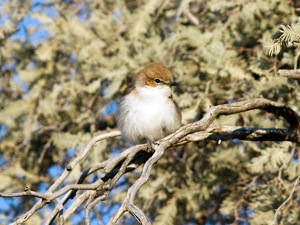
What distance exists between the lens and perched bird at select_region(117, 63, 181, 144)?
459 cm

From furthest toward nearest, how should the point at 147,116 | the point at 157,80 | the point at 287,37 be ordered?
1. the point at 157,80
2. the point at 147,116
3. the point at 287,37

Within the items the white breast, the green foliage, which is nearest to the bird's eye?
the white breast

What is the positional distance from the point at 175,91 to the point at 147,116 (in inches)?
19.2

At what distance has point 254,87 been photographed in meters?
4.29

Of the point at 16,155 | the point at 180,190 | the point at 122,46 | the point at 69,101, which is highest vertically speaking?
the point at 122,46

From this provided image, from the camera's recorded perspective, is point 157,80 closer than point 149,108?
No

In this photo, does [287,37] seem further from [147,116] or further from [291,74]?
[147,116]

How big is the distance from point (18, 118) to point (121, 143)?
0.88 meters

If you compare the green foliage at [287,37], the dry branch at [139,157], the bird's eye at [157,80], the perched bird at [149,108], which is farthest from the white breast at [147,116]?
the green foliage at [287,37]

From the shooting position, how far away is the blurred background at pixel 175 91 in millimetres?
4438

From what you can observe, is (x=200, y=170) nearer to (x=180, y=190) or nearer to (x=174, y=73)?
(x=180, y=190)

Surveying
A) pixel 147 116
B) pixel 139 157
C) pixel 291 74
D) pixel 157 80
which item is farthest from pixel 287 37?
pixel 157 80

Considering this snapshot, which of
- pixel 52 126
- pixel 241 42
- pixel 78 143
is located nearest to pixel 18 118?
pixel 52 126

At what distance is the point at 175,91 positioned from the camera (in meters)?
5.00
